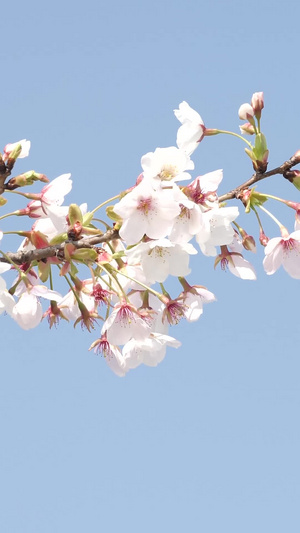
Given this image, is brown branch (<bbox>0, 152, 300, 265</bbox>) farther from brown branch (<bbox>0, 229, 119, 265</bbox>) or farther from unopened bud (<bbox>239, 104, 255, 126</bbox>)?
unopened bud (<bbox>239, 104, 255, 126</bbox>)

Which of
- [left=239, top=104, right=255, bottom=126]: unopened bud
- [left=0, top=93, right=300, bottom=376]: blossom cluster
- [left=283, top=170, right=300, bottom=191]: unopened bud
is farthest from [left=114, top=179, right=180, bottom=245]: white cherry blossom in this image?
[left=239, top=104, right=255, bottom=126]: unopened bud

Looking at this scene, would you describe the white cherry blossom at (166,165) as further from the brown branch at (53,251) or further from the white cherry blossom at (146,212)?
A: the brown branch at (53,251)

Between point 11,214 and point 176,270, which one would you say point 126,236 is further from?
point 11,214

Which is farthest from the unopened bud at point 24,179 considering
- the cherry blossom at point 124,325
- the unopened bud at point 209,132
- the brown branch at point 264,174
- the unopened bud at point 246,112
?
the unopened bud at point 246,112

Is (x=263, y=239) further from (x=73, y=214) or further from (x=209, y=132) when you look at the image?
(x=73, y=214)

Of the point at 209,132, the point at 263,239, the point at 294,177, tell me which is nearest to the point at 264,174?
the point at 294,177

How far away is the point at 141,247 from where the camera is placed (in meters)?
3.89

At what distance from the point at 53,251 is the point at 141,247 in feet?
1.46

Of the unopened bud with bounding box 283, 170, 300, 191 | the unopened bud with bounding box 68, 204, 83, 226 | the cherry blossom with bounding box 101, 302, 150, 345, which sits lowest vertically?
the cherry blossom with bounding box 101, 302, 150, 345

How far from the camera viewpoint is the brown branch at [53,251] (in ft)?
12.7

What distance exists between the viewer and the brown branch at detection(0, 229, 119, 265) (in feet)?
12.7

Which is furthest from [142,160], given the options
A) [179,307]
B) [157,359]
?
[157,359]

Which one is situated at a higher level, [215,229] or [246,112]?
[246,112]

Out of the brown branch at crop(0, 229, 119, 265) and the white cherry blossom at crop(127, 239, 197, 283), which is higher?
the brown branch at crop(0, 229, 119, 265)
